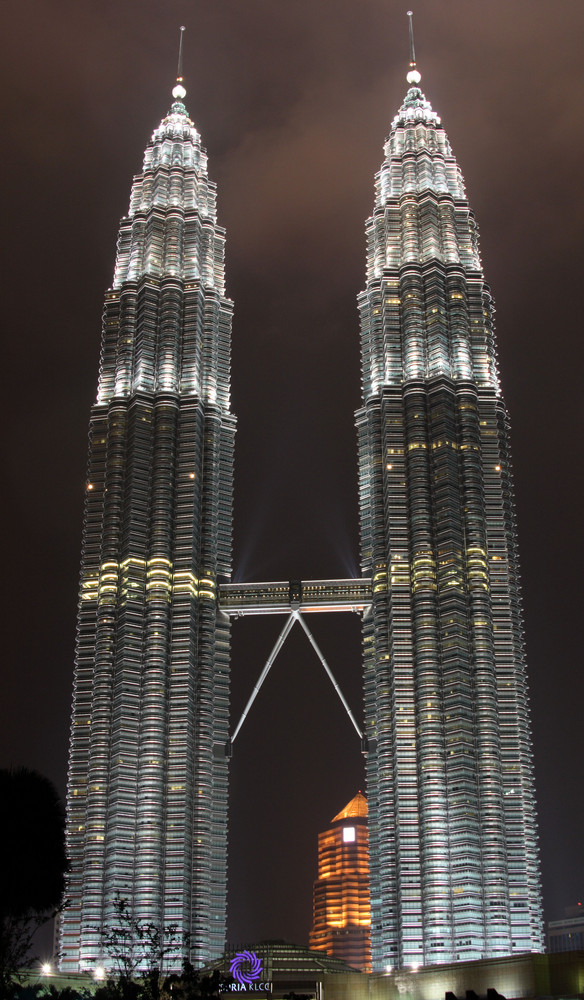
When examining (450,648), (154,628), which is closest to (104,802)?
(154,628)

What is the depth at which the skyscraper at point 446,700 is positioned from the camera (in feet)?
541

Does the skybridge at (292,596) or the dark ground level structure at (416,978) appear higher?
the skybridge at (292,596)

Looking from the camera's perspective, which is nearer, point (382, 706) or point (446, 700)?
point (446, 700)

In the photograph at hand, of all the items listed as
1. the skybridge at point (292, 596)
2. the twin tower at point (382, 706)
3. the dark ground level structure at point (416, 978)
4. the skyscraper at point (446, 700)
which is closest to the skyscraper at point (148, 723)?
the twin tower at point (382, 706)

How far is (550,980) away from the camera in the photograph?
12519 centimetres

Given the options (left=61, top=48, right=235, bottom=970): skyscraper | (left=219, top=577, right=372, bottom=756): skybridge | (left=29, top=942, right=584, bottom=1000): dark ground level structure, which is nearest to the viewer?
(left=29, top=942, right=584, bottom=1000): dark ground level structure

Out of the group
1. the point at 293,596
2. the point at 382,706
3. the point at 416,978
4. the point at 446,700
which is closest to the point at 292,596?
the point at 293,596

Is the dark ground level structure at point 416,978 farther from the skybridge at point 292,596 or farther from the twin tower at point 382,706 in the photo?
the skybridge at point 292,596

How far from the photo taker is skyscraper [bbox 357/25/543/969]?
165 meters

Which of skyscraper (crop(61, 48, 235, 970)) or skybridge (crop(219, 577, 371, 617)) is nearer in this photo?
skyscraper (crop(61, 48, 235, 970))

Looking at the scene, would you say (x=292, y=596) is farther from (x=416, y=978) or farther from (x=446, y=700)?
(x=416, y=978)

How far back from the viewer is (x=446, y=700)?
177m

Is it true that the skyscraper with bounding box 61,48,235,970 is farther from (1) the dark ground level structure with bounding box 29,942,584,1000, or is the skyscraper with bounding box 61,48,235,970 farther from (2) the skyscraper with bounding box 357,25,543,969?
(2) the skyscraper with bounding box 357,25,543,969

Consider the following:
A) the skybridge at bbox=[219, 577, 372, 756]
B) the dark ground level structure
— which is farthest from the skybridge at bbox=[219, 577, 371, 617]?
the dark ground level structure
